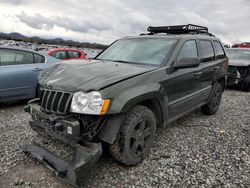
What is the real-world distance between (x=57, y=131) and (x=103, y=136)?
0.52 m

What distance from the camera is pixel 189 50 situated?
3852 millimetres

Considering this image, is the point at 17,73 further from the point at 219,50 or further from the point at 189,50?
the point at 219,50

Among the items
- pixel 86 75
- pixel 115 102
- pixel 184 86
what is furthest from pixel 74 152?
pixel 184 86

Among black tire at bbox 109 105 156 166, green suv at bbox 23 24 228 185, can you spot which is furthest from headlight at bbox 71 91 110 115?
black tire at bbox 109 105 156 166

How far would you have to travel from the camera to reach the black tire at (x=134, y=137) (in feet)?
8.48

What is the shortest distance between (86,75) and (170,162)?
1700mm

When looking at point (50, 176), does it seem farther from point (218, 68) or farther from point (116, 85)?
point (218, 68)

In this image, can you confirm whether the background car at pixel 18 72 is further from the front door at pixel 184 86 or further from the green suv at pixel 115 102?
the front door at pixel 184 86

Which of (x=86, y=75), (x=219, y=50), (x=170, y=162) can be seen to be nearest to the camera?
(x=86, y=75)

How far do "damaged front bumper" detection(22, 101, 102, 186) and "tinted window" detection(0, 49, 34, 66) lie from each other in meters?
3.07

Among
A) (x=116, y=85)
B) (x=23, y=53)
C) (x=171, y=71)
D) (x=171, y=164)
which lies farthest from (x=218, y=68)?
(x=23, y=53)

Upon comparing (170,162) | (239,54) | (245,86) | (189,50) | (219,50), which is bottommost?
(170,162)

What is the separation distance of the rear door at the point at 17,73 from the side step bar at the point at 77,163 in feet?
9.64

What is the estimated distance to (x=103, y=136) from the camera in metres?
2.43
